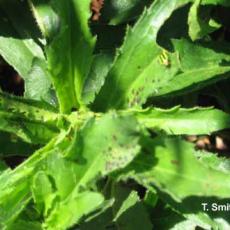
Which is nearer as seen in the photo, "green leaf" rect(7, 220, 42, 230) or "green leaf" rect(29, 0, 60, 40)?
"green leaf" rect(7, 220, 42, 230)

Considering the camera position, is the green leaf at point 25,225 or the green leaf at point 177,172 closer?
the green leaf at point 177,172

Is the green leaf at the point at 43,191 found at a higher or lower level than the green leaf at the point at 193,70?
lower

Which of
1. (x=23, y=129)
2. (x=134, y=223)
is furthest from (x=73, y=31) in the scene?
(x=134, y=223)

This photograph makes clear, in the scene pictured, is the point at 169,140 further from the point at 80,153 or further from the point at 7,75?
the point at 7,75

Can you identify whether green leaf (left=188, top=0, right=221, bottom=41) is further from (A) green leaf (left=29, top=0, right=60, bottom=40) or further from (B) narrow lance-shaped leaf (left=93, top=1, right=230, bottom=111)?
(A) green leaf (left=29, top=0, right=60, bottom=40)

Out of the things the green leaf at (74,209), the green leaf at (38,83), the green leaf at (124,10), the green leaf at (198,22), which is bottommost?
the green leaf at (74,209)

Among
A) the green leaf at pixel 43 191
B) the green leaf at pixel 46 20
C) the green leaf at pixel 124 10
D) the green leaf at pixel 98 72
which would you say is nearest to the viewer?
the green leaf at pixel 43 191

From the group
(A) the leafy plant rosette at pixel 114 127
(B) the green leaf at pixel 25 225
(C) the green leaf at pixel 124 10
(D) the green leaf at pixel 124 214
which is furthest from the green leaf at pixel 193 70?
(B) the green leaf at pixel 25 225

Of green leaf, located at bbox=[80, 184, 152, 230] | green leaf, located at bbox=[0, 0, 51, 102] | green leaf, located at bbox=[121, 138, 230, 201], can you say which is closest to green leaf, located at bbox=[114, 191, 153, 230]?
green leaf, located at bbox=[80, 184, 152, 230]

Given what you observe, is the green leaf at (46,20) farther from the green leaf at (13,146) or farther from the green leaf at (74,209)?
the green leaf at (74,209)
